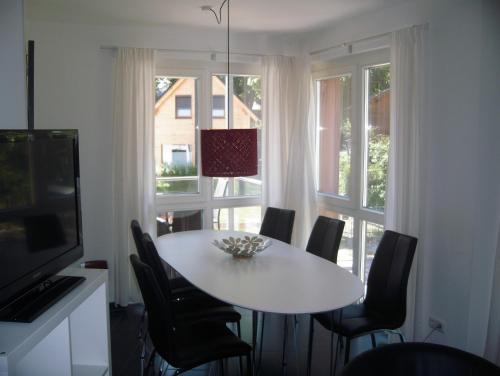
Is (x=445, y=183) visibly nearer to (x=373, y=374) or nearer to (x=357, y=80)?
(x=357, y=80)

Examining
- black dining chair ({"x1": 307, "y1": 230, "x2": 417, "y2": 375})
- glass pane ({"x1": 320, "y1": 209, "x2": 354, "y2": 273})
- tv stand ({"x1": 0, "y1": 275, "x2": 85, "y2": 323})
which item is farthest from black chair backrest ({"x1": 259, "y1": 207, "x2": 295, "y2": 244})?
tv stand ({"x1": 0, "y1": 275, "x2": 85, "y2": 323})

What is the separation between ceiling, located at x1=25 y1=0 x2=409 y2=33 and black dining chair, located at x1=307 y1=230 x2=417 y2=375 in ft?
5.92

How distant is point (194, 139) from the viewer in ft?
15.8

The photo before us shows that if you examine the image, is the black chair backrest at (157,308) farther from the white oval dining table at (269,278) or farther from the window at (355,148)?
the window at (355,148)

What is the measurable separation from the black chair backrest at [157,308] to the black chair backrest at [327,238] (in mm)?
1437

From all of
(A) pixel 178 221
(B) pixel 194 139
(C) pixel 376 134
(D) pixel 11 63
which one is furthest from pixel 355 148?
(D) pixel 11 63

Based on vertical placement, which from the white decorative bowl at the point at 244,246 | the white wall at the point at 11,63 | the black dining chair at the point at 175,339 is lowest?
the black dining chair at the point at 175,339

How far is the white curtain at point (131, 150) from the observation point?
4273mm

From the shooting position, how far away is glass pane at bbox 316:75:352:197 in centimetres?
452

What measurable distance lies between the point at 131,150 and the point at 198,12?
4.42 feet

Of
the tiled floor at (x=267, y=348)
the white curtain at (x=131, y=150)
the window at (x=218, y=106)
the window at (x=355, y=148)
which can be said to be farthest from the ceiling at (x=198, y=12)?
the tiled floor at (x=267, y=348)

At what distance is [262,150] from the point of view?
15.9ft

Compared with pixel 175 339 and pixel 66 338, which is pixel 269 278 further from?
pixel 66 338

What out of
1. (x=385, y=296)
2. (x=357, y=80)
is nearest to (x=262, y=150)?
(x=357, y=80)
